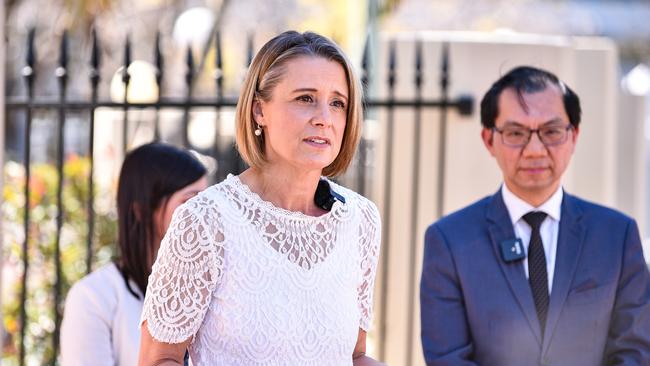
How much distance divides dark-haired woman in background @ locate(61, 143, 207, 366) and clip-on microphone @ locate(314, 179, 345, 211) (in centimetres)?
110

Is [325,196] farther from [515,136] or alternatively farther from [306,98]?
[515,136]

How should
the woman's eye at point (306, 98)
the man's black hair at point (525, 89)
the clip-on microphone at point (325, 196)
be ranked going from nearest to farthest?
the woman's eye at point (306, 98) < the clip-on microphone at point (325, 196) < the man's black hair at point (525, 89)

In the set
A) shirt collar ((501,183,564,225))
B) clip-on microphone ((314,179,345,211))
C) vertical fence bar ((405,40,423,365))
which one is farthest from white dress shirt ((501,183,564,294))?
vertical fence bar ((405,40,423,365))

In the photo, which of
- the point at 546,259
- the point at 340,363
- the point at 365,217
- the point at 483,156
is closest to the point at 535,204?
the point at 546,259

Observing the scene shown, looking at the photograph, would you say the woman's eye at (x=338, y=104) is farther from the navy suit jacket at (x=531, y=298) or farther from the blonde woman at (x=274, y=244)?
the navy suit jacket at (x=531, y=298)

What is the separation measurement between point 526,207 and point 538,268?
0.22 metres

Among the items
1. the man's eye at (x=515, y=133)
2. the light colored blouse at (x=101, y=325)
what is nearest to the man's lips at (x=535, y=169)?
the man's eye at (x=515, y=133)

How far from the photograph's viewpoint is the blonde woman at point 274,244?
2777 millimetres

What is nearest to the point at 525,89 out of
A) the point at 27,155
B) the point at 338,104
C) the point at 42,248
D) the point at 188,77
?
the point at 338,104

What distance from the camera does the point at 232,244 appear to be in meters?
2.80

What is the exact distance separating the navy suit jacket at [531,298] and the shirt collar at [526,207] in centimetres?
3

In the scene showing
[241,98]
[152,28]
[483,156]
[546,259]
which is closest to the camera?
[241,98]

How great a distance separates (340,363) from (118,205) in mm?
1541

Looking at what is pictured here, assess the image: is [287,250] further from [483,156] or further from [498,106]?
[483,156]
